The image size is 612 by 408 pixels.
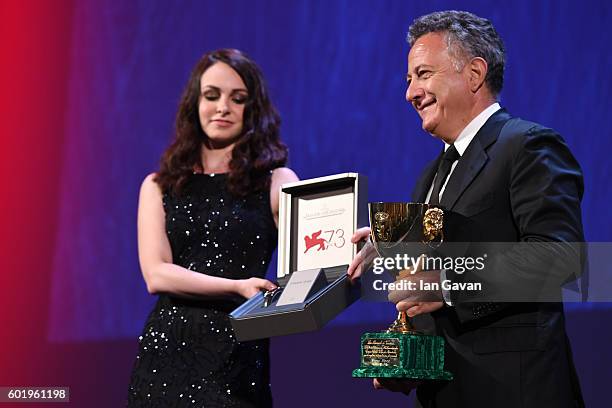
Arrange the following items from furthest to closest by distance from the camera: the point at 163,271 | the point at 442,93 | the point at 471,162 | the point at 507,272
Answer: the point at 163,271
the point at 442,93
the point at 471,162
the point at 507,272

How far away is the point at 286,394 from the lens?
313cm

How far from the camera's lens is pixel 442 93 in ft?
6.35

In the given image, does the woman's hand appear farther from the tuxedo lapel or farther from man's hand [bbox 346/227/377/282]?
the tuxedo lapel

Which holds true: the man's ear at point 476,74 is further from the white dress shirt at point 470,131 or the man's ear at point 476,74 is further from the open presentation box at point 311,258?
the open presentation box at point 311,258

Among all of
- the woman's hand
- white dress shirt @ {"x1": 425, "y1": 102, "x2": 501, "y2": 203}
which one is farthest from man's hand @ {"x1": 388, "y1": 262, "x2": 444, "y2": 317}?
the woman's hand

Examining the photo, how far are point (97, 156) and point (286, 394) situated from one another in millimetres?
1008

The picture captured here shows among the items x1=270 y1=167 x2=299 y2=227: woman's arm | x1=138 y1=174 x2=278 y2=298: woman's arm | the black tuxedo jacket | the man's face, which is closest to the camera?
the black tuxedo jacket

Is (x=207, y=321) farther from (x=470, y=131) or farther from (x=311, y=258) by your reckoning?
(x=470, y=131)

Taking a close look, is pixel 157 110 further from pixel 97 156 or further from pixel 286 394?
pixel 286 394

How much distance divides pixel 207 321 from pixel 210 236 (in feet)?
0.69

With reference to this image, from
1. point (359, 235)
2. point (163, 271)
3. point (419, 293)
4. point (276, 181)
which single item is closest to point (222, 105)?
point (276, 181)

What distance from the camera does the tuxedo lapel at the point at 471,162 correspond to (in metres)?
1.80

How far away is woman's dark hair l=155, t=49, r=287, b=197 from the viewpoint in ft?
8.33

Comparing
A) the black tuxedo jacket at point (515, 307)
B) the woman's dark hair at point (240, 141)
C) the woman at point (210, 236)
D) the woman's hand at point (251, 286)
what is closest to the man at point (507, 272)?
the black tuxedo jacket at point (515, 307)
